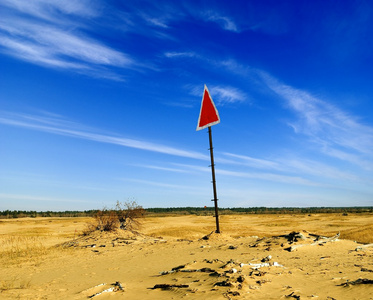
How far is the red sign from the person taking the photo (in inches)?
648

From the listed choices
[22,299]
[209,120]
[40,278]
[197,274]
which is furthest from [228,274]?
[209,120]

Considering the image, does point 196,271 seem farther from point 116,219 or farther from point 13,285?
point 116,219

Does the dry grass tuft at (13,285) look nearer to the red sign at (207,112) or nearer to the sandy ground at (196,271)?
the sandy ground at (196,271)

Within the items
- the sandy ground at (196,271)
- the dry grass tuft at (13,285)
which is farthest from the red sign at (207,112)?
the dry grass tuft at (13,285)

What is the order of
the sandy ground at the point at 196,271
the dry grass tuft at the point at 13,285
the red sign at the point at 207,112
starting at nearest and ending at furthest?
the sandy ground at the point at 196,271 < the dry grass tuft at the point at 13,285 < the red sign at the point at 207,112

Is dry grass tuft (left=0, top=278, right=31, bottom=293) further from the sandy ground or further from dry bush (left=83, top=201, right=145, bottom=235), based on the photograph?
dry bush (left=83, top=201, right=145, bottom=235)

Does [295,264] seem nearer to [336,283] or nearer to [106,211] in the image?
[336,283]

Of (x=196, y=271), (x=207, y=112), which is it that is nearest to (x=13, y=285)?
(x=196, y=271)

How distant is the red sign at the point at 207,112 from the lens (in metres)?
16.5

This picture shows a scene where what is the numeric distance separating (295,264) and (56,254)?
11.6 metres

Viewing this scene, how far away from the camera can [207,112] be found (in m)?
16.7

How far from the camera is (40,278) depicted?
32.2ft

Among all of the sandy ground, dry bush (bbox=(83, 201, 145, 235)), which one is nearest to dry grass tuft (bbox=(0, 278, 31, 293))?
the sandy ground

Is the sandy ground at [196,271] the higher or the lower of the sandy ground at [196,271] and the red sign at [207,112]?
the lower
